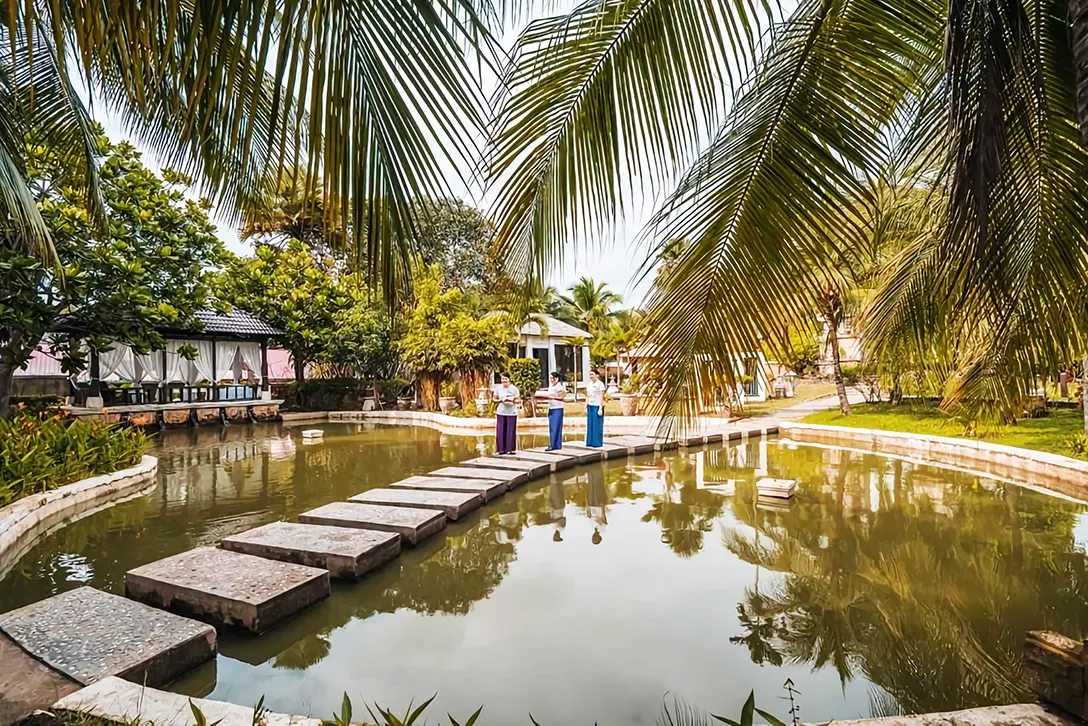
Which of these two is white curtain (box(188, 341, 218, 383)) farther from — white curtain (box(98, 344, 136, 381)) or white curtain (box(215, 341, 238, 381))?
white curtain (box(98, 344, 136, 381))

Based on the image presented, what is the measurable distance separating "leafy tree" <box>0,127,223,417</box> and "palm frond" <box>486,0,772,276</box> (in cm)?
795

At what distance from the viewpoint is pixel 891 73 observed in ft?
6.62

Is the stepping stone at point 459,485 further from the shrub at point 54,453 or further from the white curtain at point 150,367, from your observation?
the white curtain at point 150,367

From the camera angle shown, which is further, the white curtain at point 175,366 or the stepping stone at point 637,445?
the white curtain at point 175,366

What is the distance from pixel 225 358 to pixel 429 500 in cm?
1447

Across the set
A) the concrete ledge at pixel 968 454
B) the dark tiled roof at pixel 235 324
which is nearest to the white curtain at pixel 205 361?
the dark tiled roof at pixel 235 324

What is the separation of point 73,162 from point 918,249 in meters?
5.35

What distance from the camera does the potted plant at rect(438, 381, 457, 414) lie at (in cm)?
1727

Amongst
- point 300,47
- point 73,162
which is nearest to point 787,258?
point 300,47

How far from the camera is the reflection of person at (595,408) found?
9.26 metres

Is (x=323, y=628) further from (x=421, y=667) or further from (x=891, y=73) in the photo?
(x=891, y=73)

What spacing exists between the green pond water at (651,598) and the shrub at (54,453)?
735mm

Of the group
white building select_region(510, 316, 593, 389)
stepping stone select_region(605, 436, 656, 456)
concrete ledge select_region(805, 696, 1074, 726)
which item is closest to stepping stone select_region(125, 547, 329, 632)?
concrete ledge select_region(805, 696, 1074, 726)

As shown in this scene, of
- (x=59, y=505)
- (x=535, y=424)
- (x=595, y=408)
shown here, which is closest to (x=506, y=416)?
(x=595, y=408)
